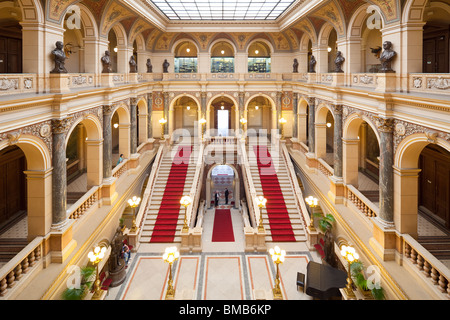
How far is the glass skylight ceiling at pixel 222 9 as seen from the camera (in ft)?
58.6

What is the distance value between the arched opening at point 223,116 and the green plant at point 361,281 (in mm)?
18981

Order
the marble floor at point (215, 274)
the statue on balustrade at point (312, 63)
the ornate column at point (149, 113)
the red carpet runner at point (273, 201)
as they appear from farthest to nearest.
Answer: the ornate column at point (149, 113), the statue on balustrade at point (312, 63), the red carpet runner at point (273, 201), the marble floor at point (215, 274)

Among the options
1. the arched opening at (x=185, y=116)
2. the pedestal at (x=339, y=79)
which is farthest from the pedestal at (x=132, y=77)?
the pedestal at (x=339, y=79)

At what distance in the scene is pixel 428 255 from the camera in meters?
9.35

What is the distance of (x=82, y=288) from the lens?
10.4 meters

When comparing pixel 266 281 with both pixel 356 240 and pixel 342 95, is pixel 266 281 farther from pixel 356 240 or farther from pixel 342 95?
pixel 342 95

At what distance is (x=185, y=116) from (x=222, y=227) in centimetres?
1227

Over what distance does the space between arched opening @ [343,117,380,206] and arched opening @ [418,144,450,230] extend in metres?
1.97

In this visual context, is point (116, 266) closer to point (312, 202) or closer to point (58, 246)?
point (58, 246)

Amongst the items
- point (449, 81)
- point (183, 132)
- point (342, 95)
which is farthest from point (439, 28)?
point (183, 132)

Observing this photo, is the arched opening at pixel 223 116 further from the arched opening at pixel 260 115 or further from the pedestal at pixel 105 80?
the pedestal at pixel 105 80

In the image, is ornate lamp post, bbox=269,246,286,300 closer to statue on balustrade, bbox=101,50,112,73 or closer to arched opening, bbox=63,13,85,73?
statue on balustrade, bbox=101,50,112,73

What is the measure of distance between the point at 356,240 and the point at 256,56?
61.3 feet

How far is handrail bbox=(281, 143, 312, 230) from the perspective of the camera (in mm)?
17592
